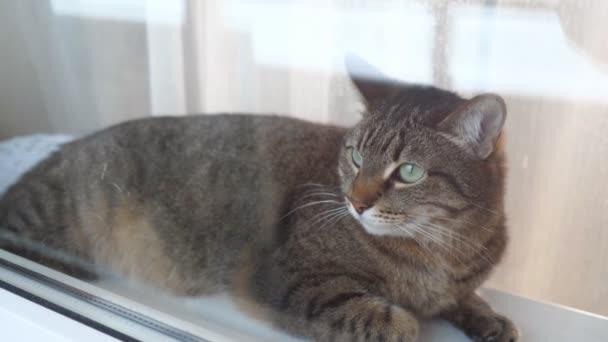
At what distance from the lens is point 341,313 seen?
83cm

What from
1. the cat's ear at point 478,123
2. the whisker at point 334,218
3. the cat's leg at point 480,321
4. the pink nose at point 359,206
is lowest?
the cat's leg at point 480,321

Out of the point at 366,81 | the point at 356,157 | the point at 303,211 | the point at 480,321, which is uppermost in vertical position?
the point at 366,81

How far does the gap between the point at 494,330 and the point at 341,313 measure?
0.24m

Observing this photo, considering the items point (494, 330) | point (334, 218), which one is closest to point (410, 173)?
point (334, 218)

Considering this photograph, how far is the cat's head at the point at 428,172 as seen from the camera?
80 centimetres

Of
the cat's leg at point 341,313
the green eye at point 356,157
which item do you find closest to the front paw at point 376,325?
the cat's leg at point 341,313

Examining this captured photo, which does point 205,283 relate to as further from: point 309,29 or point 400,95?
point 309,29

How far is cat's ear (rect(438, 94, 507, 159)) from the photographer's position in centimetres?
73

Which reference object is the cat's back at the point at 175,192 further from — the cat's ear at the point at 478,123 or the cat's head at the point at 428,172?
the cat's ear at the point at 478,123

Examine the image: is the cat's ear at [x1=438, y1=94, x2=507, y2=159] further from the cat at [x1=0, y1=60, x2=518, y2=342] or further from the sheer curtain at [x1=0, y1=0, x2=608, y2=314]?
the sheer curtain at [x1=0, y1=0, x2=608, y2=314]

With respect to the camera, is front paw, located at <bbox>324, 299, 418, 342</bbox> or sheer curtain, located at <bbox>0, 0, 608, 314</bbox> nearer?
front paw, located at <bbox>324, 299, 418, 342</bbox>

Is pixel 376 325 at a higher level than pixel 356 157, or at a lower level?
lower

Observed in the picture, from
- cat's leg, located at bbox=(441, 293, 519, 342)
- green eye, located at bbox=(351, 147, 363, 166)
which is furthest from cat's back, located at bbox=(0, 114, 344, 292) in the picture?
cat's leg, located at bbox=(441, 293, 519, 342)

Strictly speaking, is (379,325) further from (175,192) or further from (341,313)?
(175,192)
